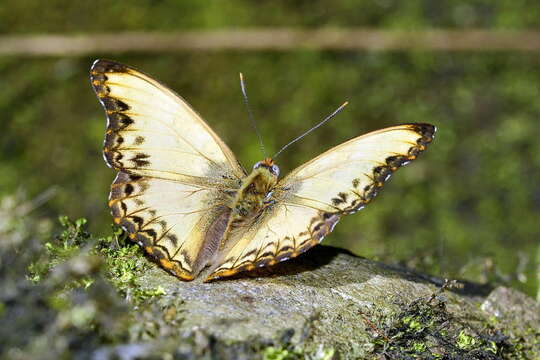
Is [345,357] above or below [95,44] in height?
below

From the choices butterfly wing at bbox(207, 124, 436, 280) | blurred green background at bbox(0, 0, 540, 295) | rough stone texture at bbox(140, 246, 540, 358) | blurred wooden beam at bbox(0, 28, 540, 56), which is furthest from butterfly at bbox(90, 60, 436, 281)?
blurred wooden beam at bbox(0, 28, 540, 56)

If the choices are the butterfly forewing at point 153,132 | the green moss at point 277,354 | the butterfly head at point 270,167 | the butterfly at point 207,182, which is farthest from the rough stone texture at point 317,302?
the butterfly forewing at point 153,132

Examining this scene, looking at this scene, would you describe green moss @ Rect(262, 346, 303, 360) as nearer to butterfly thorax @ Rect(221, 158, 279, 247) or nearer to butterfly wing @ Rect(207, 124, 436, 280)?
butterfly wing @ Rect(207, 124, 436, 280)

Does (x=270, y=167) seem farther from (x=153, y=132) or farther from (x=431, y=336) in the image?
(x=431, y=336)

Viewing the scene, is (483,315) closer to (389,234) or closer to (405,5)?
(389,234)

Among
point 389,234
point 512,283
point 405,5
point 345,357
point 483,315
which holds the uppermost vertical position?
point 405,5

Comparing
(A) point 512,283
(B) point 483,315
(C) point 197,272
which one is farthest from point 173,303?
(A) point 512,283
